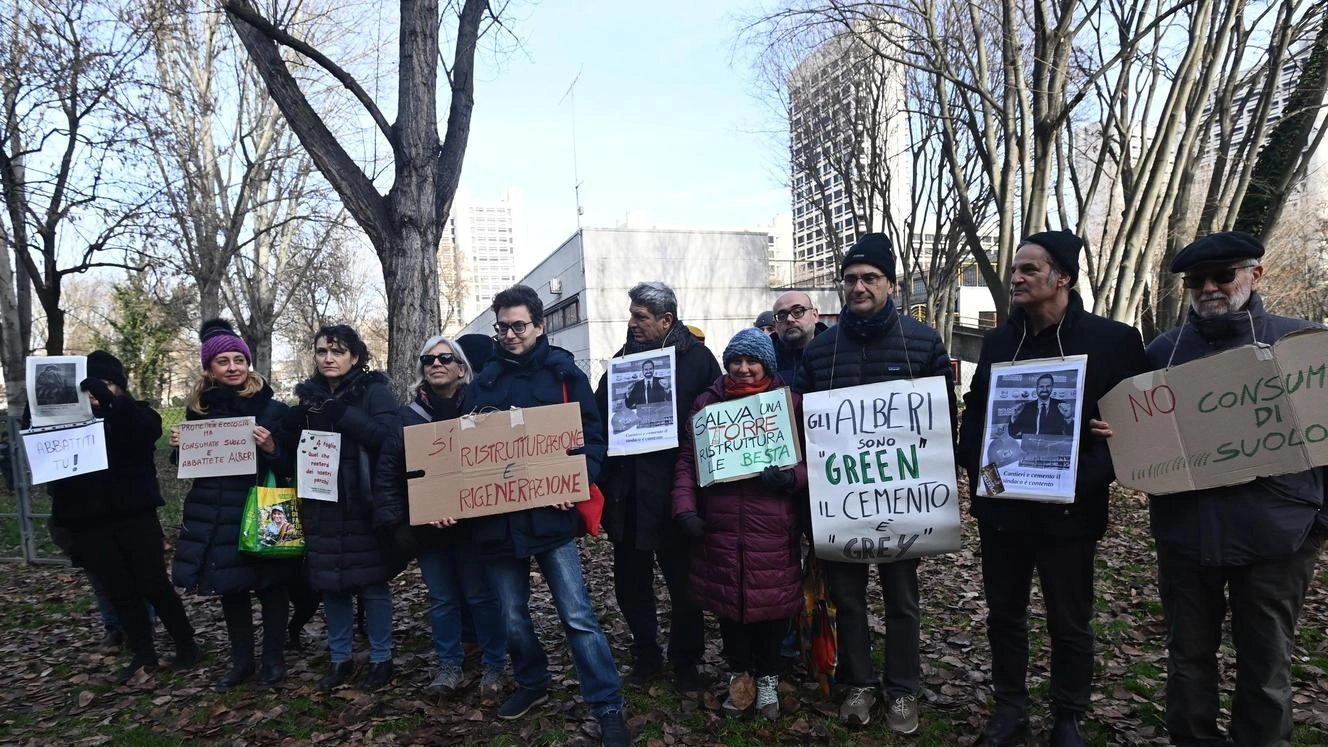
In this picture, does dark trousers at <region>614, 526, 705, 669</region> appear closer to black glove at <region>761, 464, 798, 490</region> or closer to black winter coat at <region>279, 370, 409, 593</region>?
black glove at <region>761, 464, 798, 490</region>

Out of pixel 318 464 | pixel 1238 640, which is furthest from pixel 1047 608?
pixel 318 464

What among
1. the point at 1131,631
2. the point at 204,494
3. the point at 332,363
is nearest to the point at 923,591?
the point at 1131,631

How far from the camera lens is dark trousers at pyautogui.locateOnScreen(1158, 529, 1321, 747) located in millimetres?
3023

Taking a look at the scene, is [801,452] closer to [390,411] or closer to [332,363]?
[390,411]

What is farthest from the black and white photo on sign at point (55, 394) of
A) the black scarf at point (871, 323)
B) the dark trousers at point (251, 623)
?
the black scarf at point (871, 323)

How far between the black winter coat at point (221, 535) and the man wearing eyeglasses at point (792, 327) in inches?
133

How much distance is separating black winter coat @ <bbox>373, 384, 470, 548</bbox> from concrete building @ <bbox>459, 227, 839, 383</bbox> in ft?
75.0

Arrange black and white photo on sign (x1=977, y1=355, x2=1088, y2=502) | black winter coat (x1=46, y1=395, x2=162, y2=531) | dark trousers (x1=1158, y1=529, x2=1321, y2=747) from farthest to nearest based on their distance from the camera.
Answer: black winter coat (x1=46, y1=395, x2=162, y2=531)
black and white photo on sign (x1=977, y1=355, x2=1088, y2=502)
dark trousers (x1=1158, y1=529, x2=1321, y2=747)

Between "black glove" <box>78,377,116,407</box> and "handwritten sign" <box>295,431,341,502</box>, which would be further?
"black glove" <box>78,377,116,407</box>

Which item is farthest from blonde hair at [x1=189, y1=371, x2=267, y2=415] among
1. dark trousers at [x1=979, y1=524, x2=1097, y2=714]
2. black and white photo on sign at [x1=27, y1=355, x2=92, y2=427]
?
dark trousers at [x1=979, y1=524, x2=1097, y2=714]

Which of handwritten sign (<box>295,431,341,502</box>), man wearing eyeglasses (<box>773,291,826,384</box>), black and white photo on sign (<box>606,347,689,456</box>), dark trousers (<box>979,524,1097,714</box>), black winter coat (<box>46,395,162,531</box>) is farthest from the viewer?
man wearing eyeglasses (<box>773,291,826,384</box>)

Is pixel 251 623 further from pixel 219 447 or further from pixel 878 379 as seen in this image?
pixel 878 379

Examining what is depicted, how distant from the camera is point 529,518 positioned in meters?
3.89

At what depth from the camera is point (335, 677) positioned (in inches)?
184
